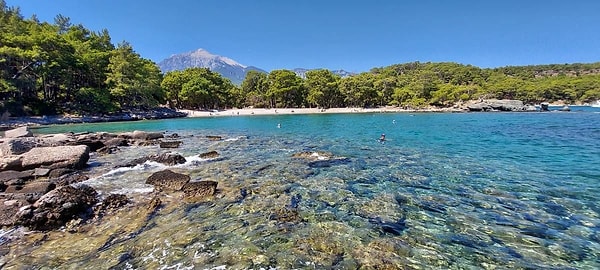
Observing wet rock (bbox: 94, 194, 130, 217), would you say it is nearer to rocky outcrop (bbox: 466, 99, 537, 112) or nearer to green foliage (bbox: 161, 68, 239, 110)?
green foliage (bbox: 161, 68, 239, 110)

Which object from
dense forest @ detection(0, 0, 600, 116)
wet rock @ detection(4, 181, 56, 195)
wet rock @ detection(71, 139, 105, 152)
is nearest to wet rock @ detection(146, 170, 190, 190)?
wet rock @ detection(4, 181, 56, 195)

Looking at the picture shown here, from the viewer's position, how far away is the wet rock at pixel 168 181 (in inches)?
415

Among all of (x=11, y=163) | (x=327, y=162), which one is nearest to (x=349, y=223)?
(x=327, y=162)

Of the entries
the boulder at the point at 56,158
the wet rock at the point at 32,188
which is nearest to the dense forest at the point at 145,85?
the boulder at the point at 56,158

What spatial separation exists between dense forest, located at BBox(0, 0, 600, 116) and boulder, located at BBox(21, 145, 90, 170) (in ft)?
155

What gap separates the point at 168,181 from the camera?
35.5ft

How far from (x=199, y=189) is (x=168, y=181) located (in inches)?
71.8

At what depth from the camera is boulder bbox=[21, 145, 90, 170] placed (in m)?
13.0

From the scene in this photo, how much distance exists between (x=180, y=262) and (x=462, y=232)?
6.12 metres

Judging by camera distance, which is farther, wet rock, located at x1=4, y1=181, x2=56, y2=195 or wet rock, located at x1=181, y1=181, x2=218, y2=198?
wet rock, located at x1=4, y1=181, x2=56, y2=195

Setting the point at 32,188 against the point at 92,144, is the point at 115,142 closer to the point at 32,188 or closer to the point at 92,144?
the point at 92,144

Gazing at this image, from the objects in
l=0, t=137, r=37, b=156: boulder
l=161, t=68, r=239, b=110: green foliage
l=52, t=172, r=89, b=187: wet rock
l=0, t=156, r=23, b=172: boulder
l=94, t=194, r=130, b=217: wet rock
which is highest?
l=161, t=68, r=239, b=110: green foliage

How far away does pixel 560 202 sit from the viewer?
8375 millimetres

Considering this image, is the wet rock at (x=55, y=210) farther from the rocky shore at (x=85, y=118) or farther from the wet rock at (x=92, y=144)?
the rocky shore at (x=85, y=118)
